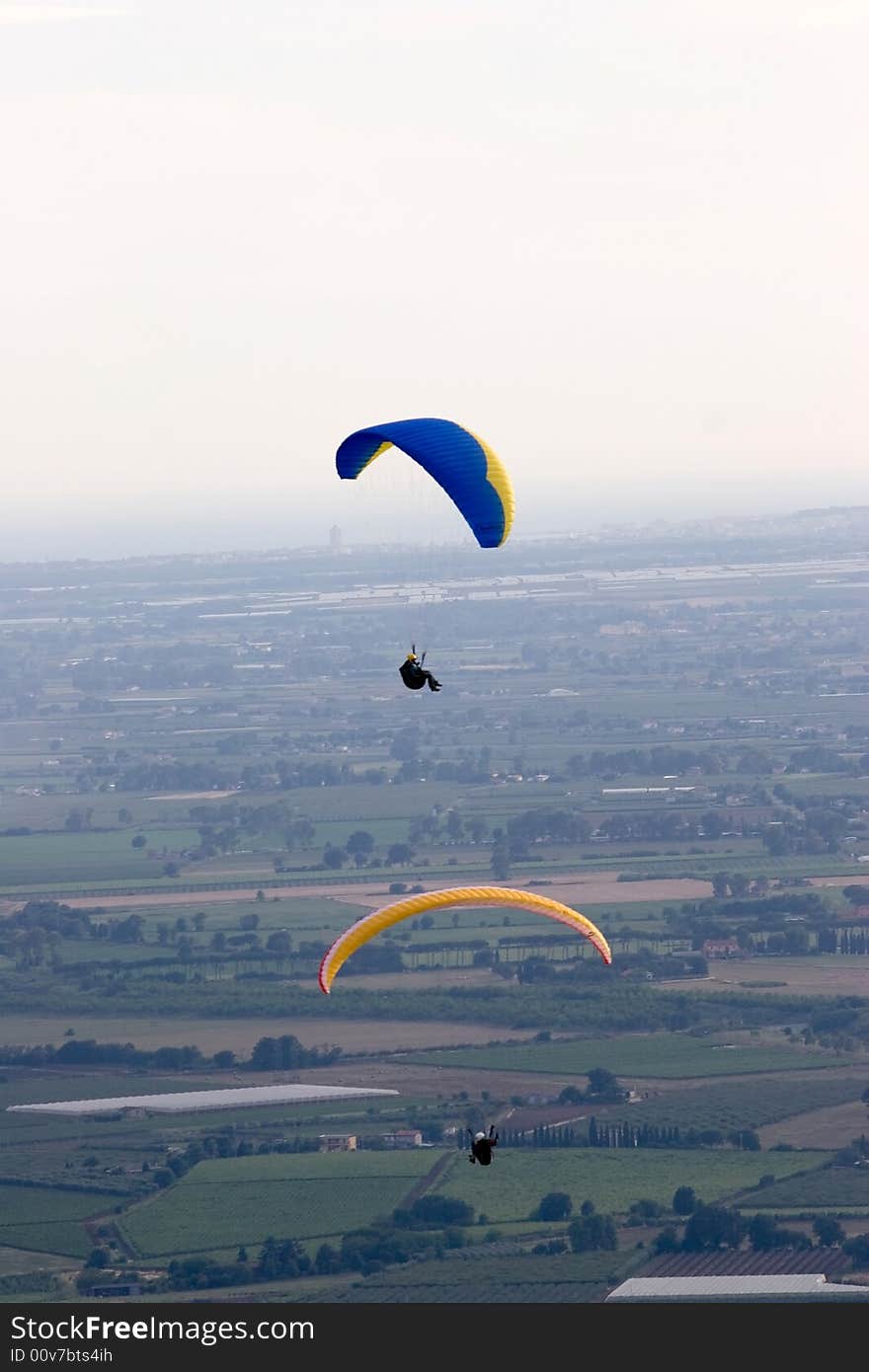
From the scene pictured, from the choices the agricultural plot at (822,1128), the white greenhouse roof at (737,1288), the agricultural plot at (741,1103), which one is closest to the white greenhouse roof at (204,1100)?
the agricultural plot at (741,1103)

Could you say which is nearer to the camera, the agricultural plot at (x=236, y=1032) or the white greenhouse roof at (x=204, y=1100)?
the white greenhouse roof at (x=204, y=1100)

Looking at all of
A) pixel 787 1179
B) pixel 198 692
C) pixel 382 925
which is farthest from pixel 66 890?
pixel 198 692

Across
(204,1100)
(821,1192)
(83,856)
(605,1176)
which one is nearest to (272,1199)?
(605,1176)

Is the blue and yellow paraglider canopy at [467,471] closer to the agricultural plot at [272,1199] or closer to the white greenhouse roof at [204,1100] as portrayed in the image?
the agricultural plot at [272,1199]

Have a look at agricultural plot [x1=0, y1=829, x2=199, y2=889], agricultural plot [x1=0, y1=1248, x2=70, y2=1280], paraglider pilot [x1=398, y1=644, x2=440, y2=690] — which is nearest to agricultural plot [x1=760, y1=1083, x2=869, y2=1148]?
agricultural plot [x1=0, y1=1248, x2=70, y2=1280]

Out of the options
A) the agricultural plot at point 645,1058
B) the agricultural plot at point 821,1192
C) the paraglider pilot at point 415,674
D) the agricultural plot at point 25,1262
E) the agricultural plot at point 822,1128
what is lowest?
the agricultural plot at point 25,1262

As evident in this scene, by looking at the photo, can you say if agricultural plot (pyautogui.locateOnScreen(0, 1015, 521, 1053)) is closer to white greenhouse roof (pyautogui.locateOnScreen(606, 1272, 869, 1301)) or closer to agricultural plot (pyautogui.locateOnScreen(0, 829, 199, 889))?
white greenhouse roof (pyautogui.locateOnScreen(606, 1272, 869, 1301))
